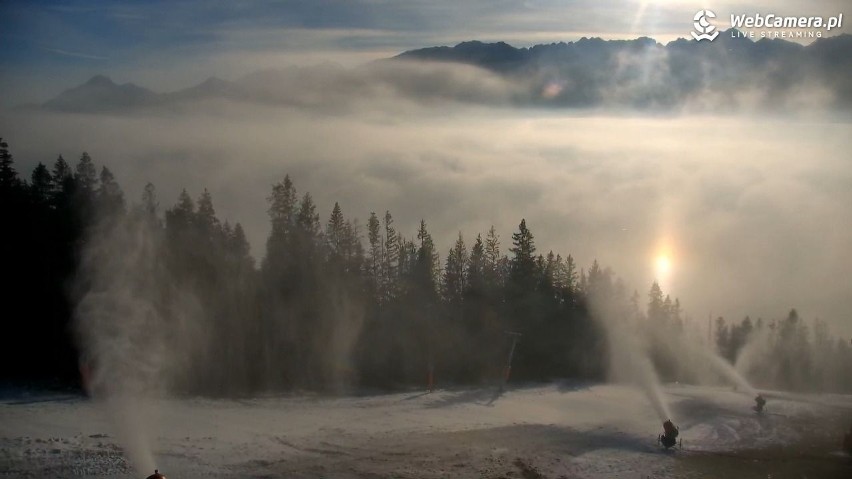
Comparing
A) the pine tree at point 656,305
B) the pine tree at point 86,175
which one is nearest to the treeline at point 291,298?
the pine tree at point 86,175

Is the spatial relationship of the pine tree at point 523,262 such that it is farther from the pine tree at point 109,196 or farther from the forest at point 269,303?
the pine tree at point 109,196

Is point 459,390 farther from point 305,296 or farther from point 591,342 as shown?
point 591,342

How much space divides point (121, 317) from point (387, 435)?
16924mm

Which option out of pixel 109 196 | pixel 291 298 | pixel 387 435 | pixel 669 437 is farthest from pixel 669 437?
pixel 109 196

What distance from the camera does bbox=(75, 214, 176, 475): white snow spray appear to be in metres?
39.4

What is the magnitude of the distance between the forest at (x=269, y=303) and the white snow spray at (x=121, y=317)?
0.34 feet

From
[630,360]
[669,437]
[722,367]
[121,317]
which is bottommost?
[669,437]

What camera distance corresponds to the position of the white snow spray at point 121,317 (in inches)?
1553

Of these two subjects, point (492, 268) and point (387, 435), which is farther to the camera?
point (492, 268)

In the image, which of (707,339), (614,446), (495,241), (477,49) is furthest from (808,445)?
(477,49)

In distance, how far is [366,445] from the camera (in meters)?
32.9

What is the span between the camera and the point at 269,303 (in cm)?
5209

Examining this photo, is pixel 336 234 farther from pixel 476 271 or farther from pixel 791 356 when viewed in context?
pixel 791 356

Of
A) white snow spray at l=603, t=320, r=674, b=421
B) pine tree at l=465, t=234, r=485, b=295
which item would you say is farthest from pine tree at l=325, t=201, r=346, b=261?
white snow spray at l=603, t=320, r=674, b=421
